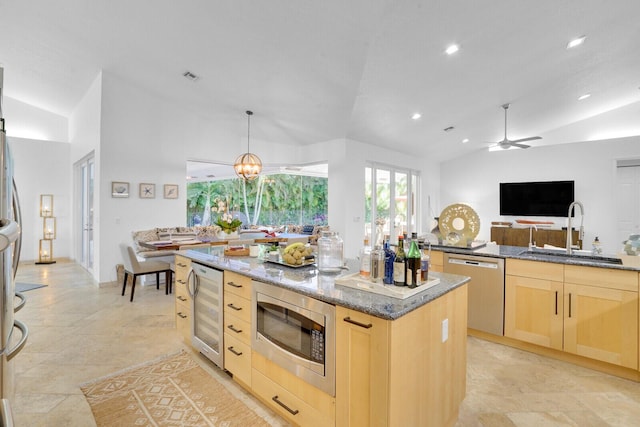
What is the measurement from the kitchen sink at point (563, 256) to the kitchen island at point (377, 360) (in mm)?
1419

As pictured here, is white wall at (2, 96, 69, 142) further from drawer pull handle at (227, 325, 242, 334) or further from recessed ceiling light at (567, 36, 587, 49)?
recessed ceiling light at (567, 36, 587, 49)

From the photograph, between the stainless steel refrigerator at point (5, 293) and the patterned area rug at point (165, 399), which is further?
the patterned area rug at point (165, 399)

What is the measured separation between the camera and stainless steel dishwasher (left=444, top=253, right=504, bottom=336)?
295cm

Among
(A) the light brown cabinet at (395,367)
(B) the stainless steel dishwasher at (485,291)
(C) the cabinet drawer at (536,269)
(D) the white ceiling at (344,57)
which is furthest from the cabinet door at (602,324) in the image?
(D) the white ceiling at (344,57)

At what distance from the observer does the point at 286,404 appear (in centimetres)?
179

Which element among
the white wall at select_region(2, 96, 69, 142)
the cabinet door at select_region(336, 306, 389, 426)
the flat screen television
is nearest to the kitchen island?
the cabinet door at select_region(336, 306, 389, 426)

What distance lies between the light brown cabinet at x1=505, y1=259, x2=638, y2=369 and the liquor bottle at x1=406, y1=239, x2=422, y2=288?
1731mm

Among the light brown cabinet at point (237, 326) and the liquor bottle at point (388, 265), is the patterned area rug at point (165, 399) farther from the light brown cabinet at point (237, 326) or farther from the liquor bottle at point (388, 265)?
the liquor bottle at point (388, 265)

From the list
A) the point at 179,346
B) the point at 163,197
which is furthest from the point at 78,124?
the point at 179,346

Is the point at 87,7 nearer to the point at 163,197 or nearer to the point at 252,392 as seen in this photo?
the point at 163,197

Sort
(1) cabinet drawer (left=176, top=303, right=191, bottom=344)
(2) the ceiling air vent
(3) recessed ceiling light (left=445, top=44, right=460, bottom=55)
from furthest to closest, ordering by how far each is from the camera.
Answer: (2) the ceiling air vent → (3) recessed ceiling light (left=445, top=44, right=460, bottom=55) → (1) cabinet drawer (left=176, top=303, right=191, bottom=344)

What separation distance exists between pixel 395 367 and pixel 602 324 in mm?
2188

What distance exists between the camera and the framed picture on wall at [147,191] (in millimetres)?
5645

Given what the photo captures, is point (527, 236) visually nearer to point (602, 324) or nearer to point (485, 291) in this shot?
point (485, 291)
